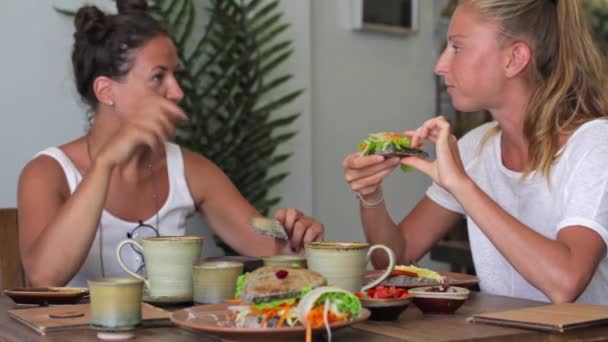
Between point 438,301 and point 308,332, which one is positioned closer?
point 308,332

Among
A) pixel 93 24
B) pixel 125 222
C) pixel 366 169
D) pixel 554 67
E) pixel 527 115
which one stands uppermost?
pixel 93 24

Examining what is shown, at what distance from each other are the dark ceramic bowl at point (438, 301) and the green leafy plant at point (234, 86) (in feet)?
6.86

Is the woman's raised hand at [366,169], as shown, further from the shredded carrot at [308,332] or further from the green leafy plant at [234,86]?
the green leafy plant at [234,86]

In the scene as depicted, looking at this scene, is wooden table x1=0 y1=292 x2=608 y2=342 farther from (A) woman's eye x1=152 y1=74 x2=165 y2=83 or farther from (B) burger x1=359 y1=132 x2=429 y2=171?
(A) woman's eye x1=152 y1=74 x2=165 y2=83

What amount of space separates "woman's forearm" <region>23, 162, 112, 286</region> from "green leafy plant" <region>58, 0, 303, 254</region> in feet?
5.02

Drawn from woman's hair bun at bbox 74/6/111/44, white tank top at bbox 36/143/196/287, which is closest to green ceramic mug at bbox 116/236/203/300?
white tank top at bbox 36/143/196/287

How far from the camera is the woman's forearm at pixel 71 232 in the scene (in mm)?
1950

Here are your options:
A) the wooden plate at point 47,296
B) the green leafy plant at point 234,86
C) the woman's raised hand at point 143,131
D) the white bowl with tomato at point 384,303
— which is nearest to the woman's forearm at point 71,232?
the woman's raised hand at point 143,131

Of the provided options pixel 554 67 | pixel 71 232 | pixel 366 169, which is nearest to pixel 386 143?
pixel 366 169

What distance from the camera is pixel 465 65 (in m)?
2.03

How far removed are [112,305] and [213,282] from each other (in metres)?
0.22

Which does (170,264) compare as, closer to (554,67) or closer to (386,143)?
(386,143)

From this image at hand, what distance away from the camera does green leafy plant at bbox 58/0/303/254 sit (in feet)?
11.5

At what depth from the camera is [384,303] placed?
143cm
